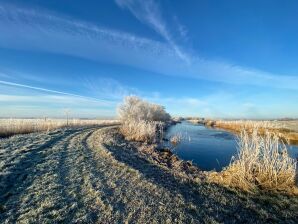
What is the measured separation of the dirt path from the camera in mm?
5465

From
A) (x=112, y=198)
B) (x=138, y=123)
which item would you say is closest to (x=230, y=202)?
(x=112, y=198)

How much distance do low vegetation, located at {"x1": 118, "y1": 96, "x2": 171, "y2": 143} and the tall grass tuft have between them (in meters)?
13.5

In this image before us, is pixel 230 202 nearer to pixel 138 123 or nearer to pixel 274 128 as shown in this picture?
pixel 138 123

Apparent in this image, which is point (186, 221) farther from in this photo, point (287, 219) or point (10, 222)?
point (10, 222)

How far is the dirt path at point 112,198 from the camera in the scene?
215 inches

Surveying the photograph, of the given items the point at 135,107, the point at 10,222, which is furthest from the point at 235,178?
the point at 135,107

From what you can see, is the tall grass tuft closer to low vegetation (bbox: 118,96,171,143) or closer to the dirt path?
the dirt path

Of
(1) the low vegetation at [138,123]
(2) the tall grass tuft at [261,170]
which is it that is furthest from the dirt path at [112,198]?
(1) the low vegetation at [138,123]

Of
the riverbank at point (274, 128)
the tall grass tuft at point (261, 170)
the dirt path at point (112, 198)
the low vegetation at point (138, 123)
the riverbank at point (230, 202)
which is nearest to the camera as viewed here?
the dirt path at point (112, 198)

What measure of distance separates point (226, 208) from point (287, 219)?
4.36 ft

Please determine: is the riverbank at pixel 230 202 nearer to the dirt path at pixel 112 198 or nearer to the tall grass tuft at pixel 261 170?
the dirt path at pixel 112 198

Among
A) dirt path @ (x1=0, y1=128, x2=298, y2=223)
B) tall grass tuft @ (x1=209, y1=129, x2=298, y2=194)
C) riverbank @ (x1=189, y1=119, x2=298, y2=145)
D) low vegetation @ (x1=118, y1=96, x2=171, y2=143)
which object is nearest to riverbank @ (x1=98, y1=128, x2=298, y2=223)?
dirt path @ (x1=0, y1=128, x2=298, y2=223)

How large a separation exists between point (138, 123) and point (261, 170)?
17.0 meters

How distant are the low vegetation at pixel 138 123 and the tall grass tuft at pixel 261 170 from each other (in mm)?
13461
